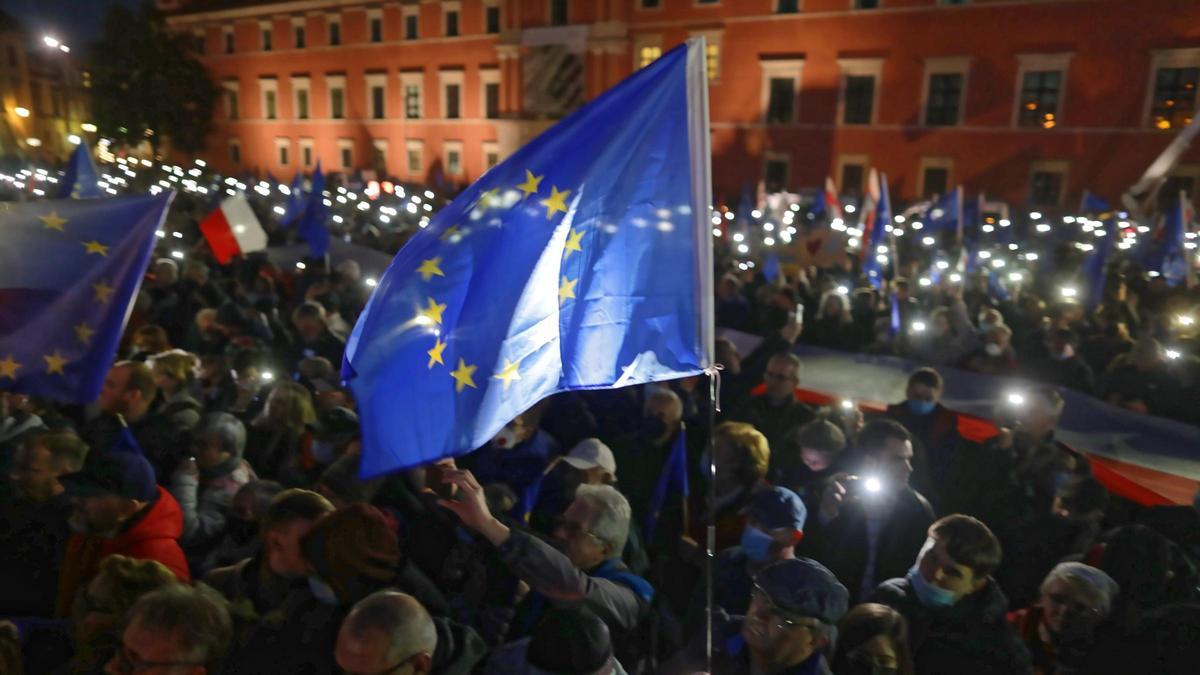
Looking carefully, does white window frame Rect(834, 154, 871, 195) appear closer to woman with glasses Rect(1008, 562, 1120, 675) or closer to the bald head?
woman with glasses Rect(1008, 562, 1120, 675)

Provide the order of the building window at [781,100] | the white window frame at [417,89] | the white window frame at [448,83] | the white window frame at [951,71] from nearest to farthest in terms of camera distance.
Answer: the white window frame at [951,71]
the building window at [781,100]
the white window frame at [448,83]
the white window frame at [417,89]

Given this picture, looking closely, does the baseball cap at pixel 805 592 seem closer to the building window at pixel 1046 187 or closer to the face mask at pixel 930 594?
the face mask at pixel 930 594

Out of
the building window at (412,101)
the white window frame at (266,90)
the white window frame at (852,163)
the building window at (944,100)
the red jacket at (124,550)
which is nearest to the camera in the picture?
the red jacket at (124,550)

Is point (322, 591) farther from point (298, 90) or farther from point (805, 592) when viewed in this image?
point (298, 90)

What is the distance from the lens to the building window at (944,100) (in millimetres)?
24391

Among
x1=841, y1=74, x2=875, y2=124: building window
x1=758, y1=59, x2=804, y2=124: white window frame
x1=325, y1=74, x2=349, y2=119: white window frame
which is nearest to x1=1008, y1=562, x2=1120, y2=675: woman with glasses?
x1=841, y1=74, x2=875, y2=124: building window

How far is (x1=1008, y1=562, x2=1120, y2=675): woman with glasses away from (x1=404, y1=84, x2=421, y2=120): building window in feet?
121

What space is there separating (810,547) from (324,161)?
40.5 meters

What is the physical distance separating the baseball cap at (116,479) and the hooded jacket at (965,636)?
8.47ft

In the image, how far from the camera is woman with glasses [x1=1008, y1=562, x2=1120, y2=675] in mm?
2572

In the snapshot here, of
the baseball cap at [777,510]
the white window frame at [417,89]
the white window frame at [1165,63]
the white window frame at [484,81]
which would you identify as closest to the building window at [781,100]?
the white window frame at [1165,63]

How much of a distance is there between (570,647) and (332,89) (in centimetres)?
4166

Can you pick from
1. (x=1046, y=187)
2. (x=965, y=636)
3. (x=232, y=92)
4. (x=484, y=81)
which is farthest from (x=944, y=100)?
(x=232, y=92)

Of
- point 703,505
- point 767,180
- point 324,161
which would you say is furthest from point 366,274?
point 324,161
